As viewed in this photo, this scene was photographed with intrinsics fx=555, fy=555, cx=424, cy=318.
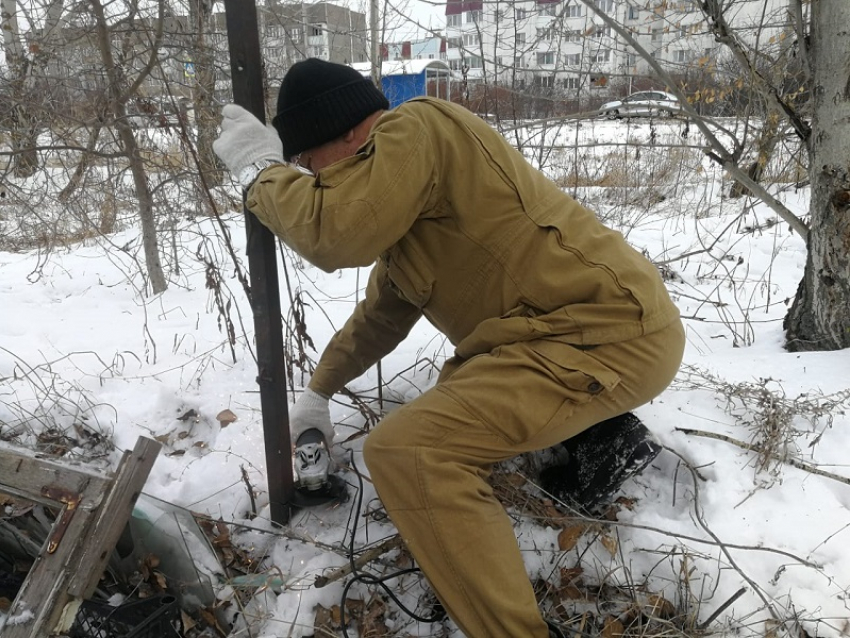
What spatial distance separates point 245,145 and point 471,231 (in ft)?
2.27

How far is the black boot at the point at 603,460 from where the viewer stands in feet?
6.02

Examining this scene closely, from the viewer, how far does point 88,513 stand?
4.88ft

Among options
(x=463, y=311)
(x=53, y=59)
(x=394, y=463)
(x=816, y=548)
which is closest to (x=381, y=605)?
(x=394, y=463)

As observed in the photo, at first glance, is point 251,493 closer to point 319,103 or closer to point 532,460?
point 532,460

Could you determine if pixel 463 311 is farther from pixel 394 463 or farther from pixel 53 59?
pixel 53 59

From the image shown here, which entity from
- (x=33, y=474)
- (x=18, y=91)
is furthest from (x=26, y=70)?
(x=33, y=474)

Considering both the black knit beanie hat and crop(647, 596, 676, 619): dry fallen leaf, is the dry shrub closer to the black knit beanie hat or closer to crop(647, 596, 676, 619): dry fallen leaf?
crop(647, 596, 676, 619): dry fallen leaf

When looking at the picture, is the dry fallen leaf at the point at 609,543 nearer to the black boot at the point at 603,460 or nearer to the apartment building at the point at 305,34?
the black boot at the point at 603,460

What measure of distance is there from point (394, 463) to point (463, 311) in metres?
0.51

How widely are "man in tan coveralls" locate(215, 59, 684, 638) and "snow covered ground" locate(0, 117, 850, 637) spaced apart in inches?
18.7

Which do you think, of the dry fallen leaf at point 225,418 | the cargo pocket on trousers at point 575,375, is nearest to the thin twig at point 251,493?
the dry fallen leaf at point 225,418

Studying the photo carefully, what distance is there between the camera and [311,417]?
2203 mm

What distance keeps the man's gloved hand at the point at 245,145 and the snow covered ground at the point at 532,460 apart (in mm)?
Result: 1134

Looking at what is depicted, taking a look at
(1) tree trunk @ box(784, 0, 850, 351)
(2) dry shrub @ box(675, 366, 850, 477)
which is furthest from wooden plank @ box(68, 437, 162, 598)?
(1) tree trunk @ box(784, 0, 850, 351)
